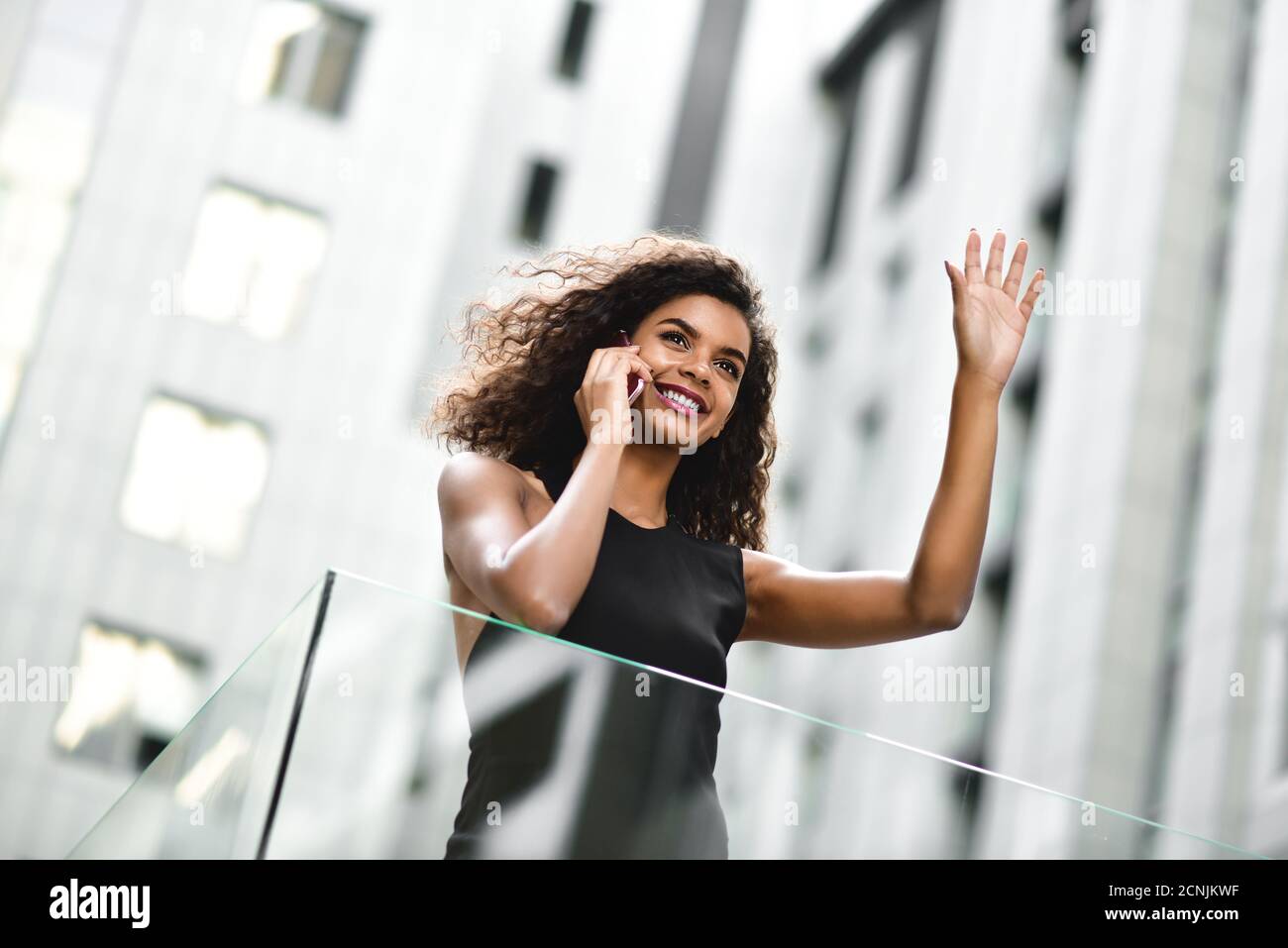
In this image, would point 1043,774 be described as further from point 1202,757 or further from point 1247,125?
point 1247,125

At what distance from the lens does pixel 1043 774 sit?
18.0 meters

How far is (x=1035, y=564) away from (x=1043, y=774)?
8.75 feet

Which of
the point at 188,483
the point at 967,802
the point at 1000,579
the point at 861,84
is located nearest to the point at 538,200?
the point at 188,483

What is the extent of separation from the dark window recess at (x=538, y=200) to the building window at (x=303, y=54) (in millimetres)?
3055

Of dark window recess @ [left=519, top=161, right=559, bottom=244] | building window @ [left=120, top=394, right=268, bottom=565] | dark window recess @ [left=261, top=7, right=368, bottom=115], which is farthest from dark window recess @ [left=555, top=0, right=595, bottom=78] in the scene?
building window @ [left=120, top=394, right=268, bottom=565]

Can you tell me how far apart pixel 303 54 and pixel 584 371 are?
18.3 m

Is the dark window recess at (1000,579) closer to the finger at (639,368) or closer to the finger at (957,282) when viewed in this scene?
the finger at (957,282)

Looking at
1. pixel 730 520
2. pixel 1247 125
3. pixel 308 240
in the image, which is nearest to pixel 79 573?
pixel 308 240

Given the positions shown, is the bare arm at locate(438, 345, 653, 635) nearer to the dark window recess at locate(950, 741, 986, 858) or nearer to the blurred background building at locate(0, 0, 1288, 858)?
the dark window recess at locate(950, 741, 986, 858)

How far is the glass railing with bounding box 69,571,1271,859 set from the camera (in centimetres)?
266

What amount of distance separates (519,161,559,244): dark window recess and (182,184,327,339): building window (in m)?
3.48

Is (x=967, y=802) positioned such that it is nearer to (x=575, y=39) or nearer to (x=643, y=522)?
(x=643, y=522)

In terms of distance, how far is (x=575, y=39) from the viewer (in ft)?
80.8

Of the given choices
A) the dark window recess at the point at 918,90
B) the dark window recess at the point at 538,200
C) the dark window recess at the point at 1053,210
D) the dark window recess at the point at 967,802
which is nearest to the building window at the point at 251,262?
the dark window recess at the point at 538,200
